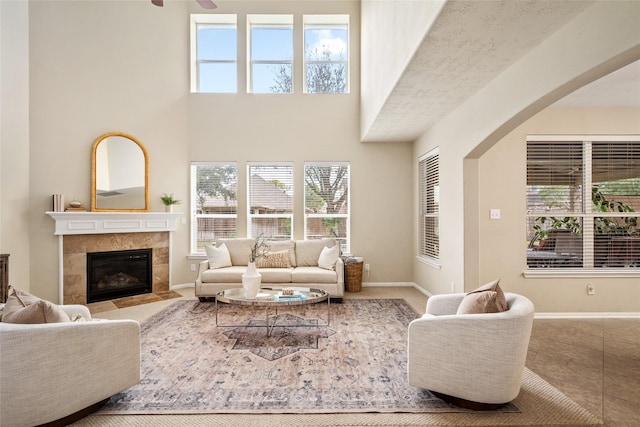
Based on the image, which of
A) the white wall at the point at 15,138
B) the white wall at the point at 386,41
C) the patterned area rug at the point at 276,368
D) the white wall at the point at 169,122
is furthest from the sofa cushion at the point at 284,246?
the white wall at the point at 15,138

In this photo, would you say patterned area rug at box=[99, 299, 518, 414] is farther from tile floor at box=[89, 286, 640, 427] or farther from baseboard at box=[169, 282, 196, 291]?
baseboard at box=[169, 282, 196, 291]

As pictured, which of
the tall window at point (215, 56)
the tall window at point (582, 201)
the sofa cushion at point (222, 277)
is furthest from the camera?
the tall window at point (215, 56)

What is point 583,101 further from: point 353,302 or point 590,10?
point 353,302

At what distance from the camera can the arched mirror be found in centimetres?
482

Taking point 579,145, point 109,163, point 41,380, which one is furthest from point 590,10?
point 109,163

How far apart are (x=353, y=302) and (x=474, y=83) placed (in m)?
3.27

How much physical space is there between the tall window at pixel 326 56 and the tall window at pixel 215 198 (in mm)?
2225

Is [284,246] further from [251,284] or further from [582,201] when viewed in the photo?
[582,201]

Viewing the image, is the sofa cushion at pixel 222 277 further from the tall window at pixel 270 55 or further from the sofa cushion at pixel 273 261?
the tall window at pixel 270 55

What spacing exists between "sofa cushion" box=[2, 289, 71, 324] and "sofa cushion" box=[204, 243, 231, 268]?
9.35ft

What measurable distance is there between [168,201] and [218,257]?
1.34 meters

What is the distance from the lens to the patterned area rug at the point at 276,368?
2188mm

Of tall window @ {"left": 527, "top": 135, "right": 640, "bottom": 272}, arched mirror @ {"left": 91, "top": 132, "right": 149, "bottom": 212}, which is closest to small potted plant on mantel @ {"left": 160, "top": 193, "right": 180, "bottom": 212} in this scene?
arched mirror @ {"left": 91, "top": 132, "right": 149, "bottom": 212}

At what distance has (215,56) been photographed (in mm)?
6082
